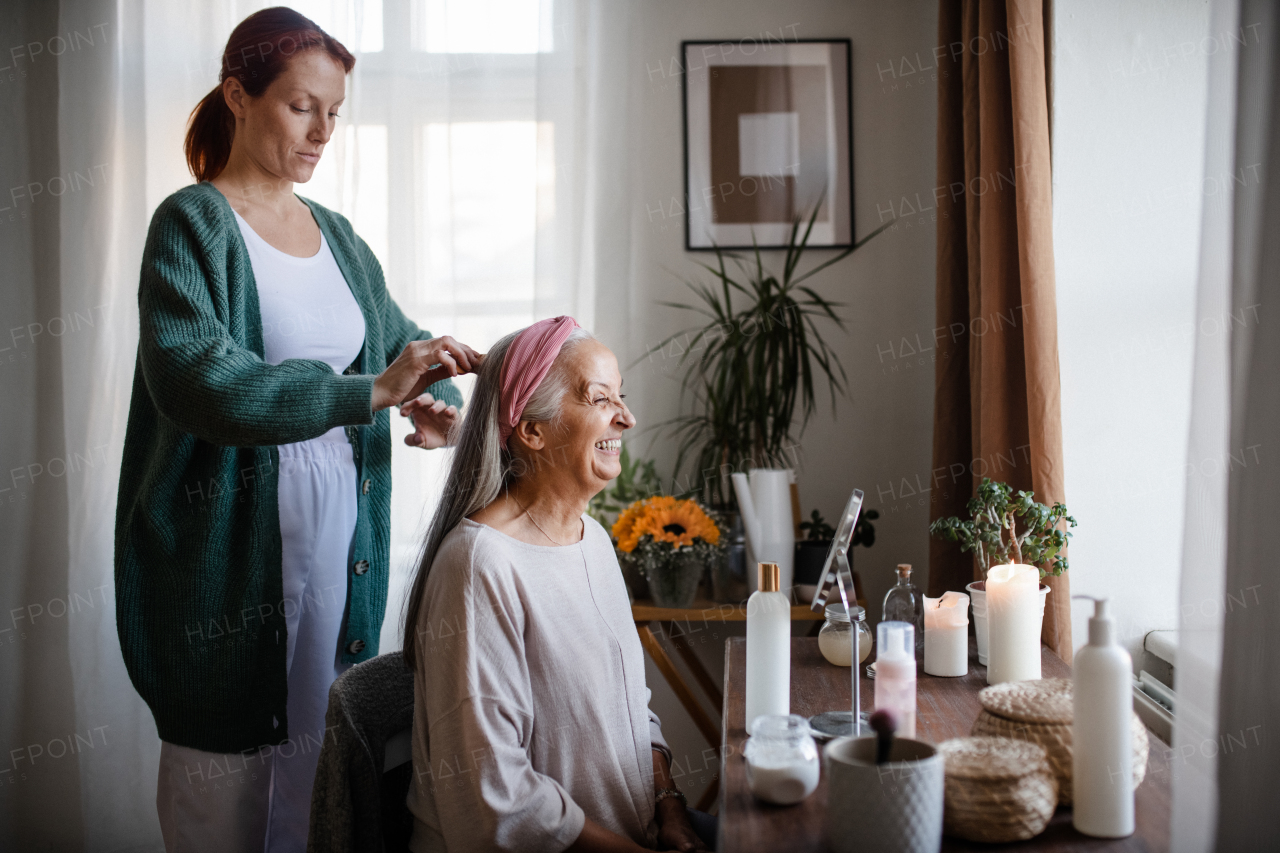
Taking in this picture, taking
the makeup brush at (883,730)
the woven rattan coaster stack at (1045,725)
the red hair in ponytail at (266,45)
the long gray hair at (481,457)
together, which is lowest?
the woven rattan coaster stack at (1045,725)

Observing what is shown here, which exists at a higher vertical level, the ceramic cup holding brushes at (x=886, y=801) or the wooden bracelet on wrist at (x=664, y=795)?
the ceramic cup holding brushes at (x=886, y=801)

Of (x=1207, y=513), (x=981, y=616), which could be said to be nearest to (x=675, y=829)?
(x=981, y=616)

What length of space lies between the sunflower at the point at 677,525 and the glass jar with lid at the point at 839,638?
64cm

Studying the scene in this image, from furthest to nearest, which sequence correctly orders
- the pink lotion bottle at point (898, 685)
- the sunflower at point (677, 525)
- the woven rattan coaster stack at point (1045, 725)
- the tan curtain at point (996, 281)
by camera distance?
the sunflower at point (677, 525)
the tan curtain at point (996, 281)
the pink lotion bottle at point (898, 685)
the woven rattan coaster stack at point (1045, 725)

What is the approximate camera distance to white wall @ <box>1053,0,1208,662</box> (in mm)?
1914

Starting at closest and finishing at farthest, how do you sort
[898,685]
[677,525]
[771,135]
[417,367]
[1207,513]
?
1. [1207,513]
2. [898,685]
3. [417,367]
4. [677,525]
5. [771,135]

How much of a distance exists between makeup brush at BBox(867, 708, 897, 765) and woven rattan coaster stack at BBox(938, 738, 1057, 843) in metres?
0.12

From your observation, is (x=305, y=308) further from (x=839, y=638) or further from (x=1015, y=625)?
(x=1015, y=625)

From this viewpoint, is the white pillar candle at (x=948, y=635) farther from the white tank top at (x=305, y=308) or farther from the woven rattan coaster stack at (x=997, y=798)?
the white tank top at (x=305, y=308)

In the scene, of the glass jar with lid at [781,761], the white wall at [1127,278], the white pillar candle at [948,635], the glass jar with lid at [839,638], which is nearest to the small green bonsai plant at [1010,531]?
the white pillar candle at [948,635]

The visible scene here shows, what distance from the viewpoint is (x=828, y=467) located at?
9.46ft

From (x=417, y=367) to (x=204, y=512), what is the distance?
1.50 feet

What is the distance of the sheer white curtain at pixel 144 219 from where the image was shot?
8.73 ft

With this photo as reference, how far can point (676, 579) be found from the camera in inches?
92.4
